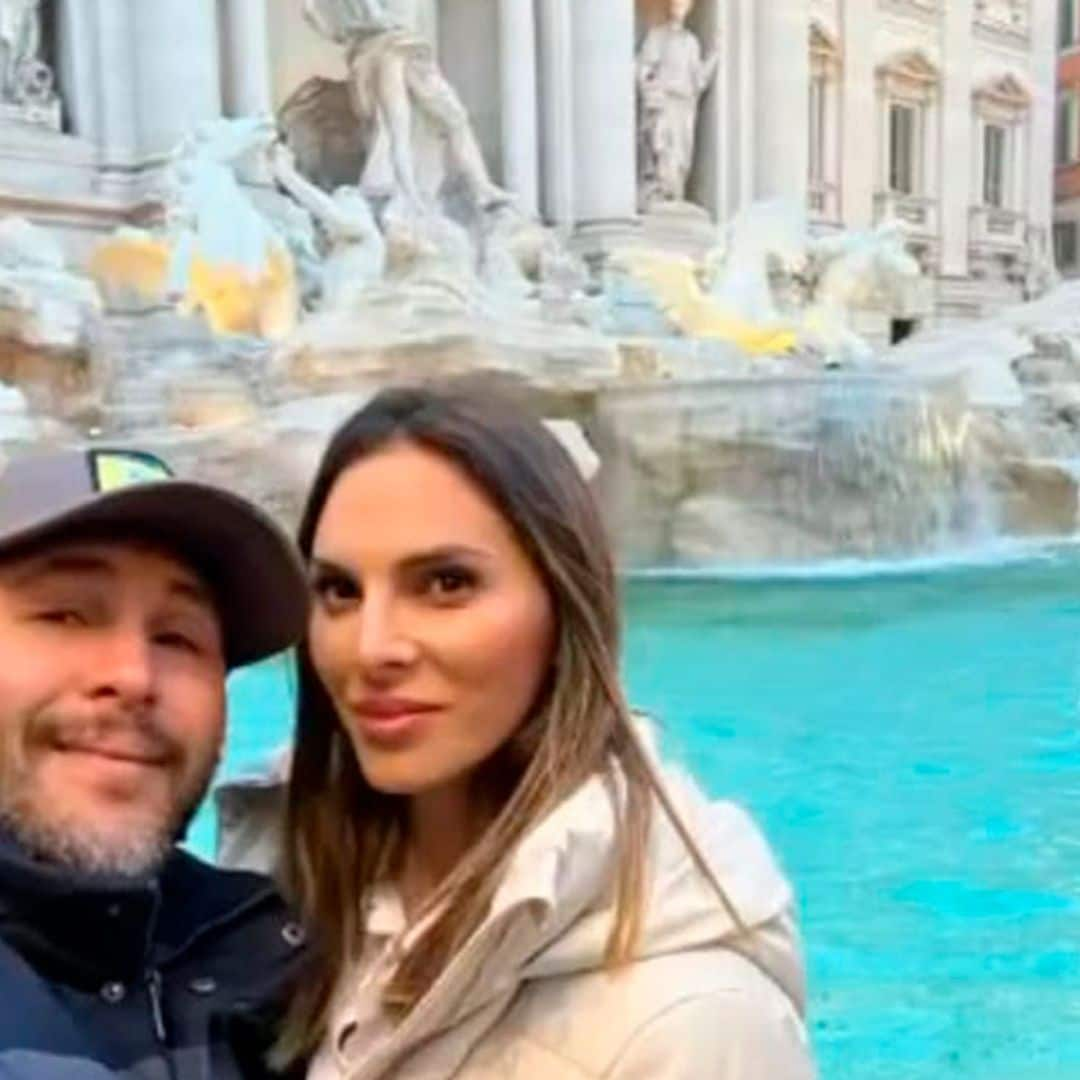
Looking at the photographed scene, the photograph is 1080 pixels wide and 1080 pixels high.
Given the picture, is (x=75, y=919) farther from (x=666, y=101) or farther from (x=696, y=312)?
(x=666, y=101)

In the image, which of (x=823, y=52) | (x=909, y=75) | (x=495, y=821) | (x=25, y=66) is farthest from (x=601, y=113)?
(x=495, y=821)

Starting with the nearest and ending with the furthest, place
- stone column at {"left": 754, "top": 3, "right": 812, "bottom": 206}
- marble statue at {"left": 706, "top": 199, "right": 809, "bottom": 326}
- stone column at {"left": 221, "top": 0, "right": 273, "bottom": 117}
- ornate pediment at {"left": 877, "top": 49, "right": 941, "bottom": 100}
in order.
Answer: stone column at {"left": 221, "top": 0, "right": 273, "bottom": 117} < marble statue at {"left": 706, "top": 199, "right": 809, "bottom": 326} < stone column at {"left": 754, "top": 3, "right": 812, "bottom": 206} < ornate pediment at {"left": 877, "top": 49, "right": 941, "bottom": 100}

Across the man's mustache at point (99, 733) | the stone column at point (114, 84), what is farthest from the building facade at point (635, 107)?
the man's mustache at point (99, 733)

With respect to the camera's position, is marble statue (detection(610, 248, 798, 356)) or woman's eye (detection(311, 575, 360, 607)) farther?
marble statue (detection(610, 248, 798, 356))

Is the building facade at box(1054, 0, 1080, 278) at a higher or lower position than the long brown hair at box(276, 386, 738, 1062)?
higher

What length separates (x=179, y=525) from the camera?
1.14 metres

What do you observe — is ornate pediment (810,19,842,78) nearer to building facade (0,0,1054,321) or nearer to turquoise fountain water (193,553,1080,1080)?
building facade (0,0,1054,321)

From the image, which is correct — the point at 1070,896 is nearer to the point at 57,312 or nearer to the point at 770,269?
the point at 57,312

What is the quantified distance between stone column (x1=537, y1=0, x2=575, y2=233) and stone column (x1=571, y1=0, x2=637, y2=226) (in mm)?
145

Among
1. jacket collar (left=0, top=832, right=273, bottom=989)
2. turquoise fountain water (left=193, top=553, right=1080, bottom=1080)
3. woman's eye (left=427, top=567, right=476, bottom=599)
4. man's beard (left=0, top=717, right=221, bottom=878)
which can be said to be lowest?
turquoise fountain water (left=193, top=553, right=1080, bottom=1080)

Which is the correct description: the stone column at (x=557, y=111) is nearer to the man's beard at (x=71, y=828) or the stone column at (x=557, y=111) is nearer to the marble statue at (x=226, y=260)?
the marble statue at (x=226, y=260)

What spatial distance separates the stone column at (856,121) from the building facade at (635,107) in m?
0.03

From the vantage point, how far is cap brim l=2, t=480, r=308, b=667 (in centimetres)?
109

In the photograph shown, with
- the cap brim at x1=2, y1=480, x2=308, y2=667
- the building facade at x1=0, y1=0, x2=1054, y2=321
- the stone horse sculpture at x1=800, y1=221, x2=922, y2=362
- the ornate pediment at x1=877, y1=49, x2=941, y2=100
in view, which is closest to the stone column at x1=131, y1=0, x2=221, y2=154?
the building facade at x1=0, y1=0, x2=1054, y2=321
